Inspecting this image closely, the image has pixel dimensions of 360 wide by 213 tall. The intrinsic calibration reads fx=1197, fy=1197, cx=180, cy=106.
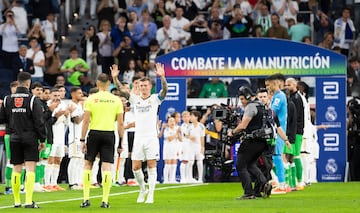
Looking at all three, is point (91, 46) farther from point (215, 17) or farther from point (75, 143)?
point (75, 143)

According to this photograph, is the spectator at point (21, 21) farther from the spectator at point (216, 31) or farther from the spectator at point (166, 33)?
the spectator at point (216, 31)

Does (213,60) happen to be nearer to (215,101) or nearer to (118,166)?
(215,101)

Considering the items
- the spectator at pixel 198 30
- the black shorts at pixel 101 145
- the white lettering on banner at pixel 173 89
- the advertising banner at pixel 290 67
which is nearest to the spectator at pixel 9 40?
the spectator at pixel 198 30

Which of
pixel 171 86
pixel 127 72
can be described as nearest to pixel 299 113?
pixel 171 86

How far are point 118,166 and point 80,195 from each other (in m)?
4.93

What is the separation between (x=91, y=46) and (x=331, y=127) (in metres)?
9.84

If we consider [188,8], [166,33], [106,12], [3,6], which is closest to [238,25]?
[188,8]

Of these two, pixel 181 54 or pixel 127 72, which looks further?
pixel 127 72

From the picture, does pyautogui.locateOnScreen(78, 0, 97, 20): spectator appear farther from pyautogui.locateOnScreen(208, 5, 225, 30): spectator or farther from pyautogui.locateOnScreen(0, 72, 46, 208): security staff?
pyautogui.locateOnScreen(0, 72, 46, 208): security staff

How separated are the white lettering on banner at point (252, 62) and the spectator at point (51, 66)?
6061 mm

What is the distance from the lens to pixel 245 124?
23.3 metres

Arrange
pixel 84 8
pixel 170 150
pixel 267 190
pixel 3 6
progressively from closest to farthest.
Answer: pixel 267 190, pixel 170 150, pixel 3 6, pixel 84 8

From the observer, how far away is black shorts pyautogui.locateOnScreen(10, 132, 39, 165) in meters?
21.8

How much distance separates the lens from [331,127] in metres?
34.1
